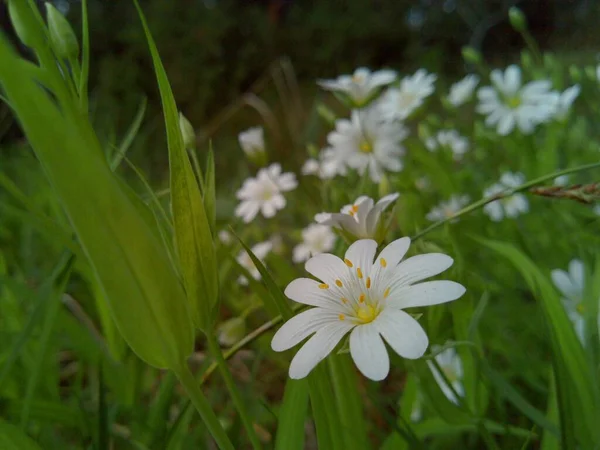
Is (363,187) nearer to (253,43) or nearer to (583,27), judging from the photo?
(253,43)

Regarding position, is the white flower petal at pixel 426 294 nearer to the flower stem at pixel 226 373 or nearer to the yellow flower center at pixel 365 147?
the flower stem at pixel 226 373

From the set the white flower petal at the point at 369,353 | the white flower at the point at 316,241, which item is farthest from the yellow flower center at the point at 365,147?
the white flower petal at the point at 369,353

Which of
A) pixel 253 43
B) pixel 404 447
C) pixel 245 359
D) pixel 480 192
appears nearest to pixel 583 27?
pixel 253 43

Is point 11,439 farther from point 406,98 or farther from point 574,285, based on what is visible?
point 406,98

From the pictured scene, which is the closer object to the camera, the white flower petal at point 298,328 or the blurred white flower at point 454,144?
the white flower petal at point 298,328

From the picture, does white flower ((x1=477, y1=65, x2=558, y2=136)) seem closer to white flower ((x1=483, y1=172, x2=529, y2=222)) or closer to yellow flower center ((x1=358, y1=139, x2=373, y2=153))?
white flower ((x1=483, y1=172, x2=529, y2=222))

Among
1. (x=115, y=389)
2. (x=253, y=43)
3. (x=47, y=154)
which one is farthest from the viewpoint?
(x=253, y=43)
